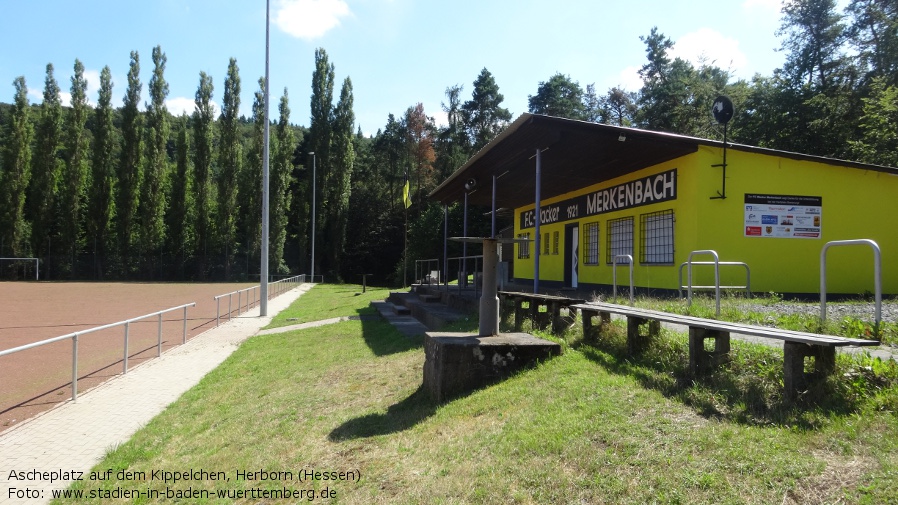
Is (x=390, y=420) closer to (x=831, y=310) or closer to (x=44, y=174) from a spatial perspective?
(x=831, y=310)

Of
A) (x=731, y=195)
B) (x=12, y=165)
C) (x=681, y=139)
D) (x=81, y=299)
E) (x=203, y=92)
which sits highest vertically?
(x=203, y=92)

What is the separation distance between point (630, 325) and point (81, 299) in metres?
28.9

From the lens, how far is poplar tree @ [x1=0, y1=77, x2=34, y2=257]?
50.4 metres

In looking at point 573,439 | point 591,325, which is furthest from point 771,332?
point 591,325

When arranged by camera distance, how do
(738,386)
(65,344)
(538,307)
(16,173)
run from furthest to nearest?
(16,173)
(65,344)
(538,307)
(738,386)

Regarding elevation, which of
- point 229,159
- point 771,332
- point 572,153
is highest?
point 229,159

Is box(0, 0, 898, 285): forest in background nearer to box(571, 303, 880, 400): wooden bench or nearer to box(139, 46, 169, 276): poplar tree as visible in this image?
box(139, 46, 169, 276): poplar tree

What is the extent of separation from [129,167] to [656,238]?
2037 inches

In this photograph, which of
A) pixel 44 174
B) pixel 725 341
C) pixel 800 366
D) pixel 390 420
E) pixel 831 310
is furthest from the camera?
pixel 44 174

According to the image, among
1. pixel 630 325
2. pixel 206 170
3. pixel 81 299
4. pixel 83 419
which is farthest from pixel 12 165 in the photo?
pixel 630 325

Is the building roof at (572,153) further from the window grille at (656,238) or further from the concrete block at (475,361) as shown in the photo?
the concrete block at (475,361)

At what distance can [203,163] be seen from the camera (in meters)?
54.4

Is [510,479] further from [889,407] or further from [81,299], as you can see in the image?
[81,299]

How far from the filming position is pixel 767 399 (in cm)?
412
